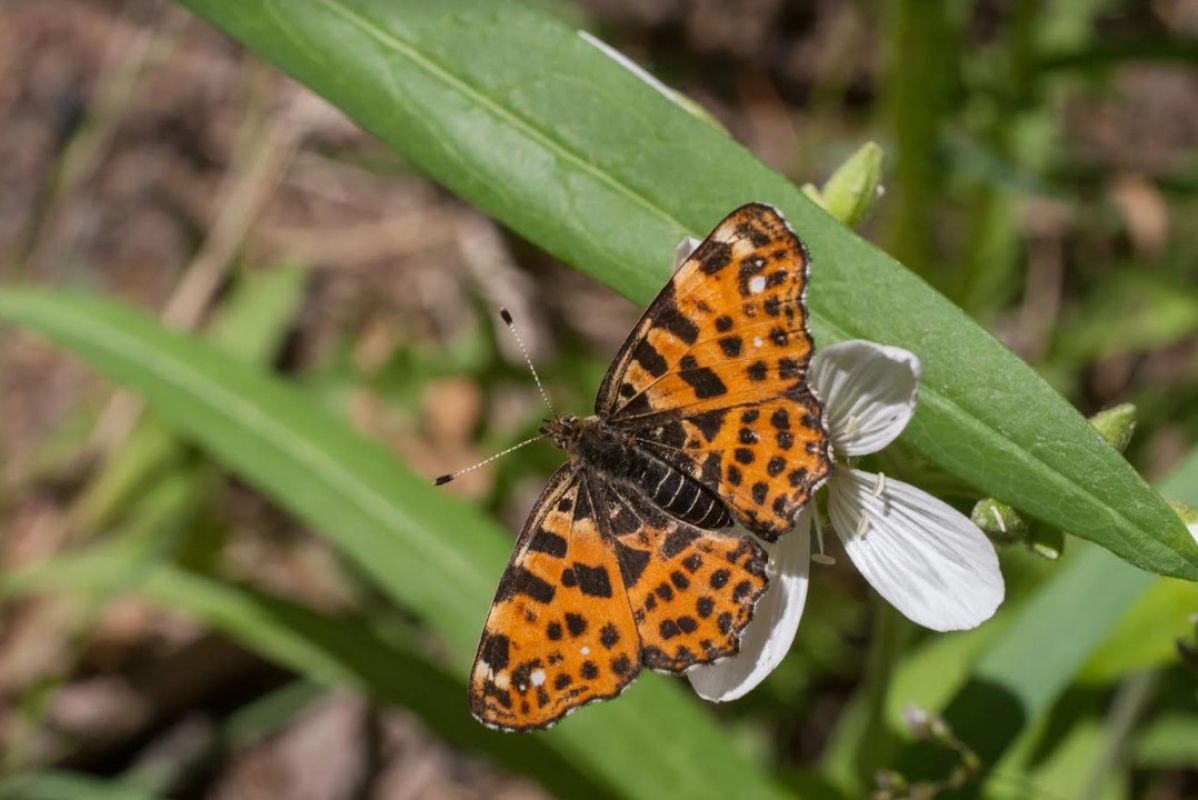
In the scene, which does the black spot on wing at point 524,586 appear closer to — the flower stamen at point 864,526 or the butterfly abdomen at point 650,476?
the butterfly abdomen at point 650,476

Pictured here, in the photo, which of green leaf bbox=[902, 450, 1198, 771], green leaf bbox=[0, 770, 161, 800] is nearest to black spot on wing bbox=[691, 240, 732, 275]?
green leaf bbox=[902, 450, 1198, 771]

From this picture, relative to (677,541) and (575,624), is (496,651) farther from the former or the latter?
(677,541)

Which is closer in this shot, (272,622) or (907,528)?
(907,528)

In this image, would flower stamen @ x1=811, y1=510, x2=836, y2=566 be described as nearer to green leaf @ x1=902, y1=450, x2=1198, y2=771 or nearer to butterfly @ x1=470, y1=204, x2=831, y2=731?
butterfly @ x1=470, y1=204, x2=831, y2=731

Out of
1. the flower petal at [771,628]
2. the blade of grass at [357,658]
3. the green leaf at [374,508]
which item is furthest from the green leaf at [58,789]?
the flower petal at [771,628]

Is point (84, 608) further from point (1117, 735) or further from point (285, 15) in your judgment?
point (1117, 735)

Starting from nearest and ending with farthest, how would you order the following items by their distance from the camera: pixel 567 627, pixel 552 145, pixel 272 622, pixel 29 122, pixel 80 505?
pixel 567 627, pixel 552 145, pixel 272 622, pixel 80 505, pixel 29 122

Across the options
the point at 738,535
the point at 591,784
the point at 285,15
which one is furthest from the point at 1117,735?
the point at 285,15
